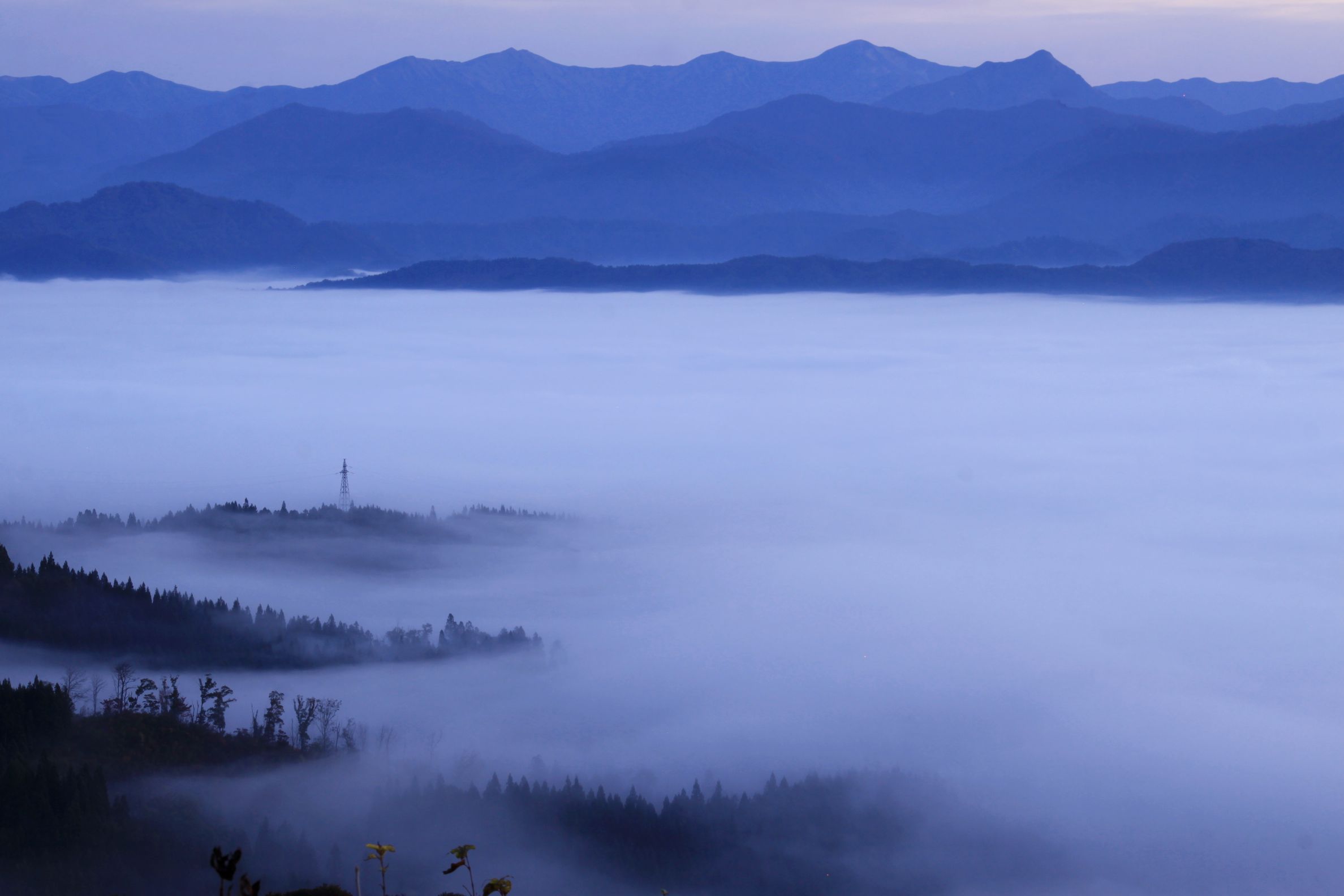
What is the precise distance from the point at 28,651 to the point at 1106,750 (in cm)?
14240

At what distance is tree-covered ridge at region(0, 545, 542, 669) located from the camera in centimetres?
16488

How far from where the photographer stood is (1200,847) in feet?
519

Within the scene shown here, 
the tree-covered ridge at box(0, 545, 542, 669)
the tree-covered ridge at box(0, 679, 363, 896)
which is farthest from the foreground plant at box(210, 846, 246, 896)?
the tree-covered ridge at box(0, 545, 542, 669)

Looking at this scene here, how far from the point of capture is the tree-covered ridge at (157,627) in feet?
541

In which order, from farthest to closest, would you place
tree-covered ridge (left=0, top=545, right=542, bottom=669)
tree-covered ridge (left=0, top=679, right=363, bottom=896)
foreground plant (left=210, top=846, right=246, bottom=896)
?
tree-covered ridge (left=0, top=545, right=542, bottom=669) < tree-covered ridge (left=0, top=679, right=363, bottom=896) < foreground plant (left=210, top=846, right=246, bottom=896)

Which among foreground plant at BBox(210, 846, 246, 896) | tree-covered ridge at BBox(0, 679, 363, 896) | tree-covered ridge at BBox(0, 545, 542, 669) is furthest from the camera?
tree-covered ridge at BBox(0, 545, 542, 669)

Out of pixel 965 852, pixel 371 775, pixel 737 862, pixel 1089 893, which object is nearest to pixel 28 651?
pixel 371 775

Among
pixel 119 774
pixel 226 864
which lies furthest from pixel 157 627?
pixel 226 864

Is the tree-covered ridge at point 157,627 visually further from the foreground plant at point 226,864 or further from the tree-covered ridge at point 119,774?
the foreground plant at point 226,864

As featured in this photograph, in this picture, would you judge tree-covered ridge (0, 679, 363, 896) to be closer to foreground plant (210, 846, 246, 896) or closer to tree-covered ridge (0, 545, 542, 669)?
tree-covered ridge (0, 545, 542, 669)

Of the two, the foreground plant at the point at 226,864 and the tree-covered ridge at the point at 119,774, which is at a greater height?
the foreground plant at the point at 226,864

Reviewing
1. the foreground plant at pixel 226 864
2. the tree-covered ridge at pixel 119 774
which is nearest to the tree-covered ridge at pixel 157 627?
the tree-covered ridge at pixel 119 774

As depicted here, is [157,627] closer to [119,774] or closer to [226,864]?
[119,774]

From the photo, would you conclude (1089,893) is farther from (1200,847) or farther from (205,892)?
(205,892)
